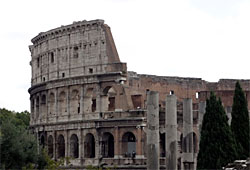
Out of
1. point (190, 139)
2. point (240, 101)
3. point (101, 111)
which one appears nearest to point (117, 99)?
point (101, 111)

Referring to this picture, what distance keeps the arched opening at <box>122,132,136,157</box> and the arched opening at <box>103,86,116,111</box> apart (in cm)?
249

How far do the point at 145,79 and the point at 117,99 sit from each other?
204 inches

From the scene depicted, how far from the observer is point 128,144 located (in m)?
45.1

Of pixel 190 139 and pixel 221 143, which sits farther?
pixel 190 139

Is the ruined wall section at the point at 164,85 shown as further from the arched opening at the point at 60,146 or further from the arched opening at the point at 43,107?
the arched opening at the point at 43,107

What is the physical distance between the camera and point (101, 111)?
146ft

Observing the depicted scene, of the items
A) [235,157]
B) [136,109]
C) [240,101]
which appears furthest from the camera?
[136,109]

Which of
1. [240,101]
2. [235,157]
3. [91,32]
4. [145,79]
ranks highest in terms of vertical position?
[91,32]

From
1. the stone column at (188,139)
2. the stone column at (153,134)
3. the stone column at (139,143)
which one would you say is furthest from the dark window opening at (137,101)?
the stone column at (153,134)

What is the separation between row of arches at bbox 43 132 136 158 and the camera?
1736 inches

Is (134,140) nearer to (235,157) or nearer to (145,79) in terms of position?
(145,79)

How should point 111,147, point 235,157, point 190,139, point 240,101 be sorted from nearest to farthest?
point 235,157 → point 240,101 → point 190,139 → point 111,147

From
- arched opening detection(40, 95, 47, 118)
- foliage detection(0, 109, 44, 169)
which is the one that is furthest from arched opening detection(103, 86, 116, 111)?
foliage detection(0, 109, 44, 169)

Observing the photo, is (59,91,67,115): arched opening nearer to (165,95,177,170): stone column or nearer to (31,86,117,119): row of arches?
(31,86,117,119): row of arches
